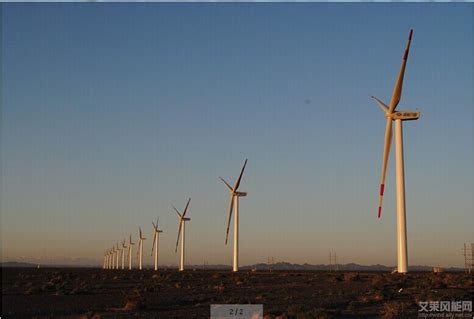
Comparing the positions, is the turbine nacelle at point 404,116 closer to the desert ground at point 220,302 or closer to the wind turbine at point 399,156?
the wind turbine at point 399,156

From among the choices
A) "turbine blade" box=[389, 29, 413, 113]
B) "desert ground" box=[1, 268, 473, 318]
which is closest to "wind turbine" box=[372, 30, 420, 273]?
"turbine blade" box=[389, 29, 413, 113]

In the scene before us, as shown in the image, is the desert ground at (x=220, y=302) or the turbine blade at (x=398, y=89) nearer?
the desert ground at (x=220, y=302)

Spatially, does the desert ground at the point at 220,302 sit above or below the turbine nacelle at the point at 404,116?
below

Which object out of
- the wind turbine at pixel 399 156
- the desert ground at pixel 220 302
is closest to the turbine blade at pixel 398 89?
the wind turbine at pixel 399 156

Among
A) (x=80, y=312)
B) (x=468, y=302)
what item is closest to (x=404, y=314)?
(x=468, y=302)

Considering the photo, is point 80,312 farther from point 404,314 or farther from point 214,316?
point 404,314

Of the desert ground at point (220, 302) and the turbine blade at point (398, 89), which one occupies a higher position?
the turbine blade at point (398, 89)

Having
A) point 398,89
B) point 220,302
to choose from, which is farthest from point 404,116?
point 220,302

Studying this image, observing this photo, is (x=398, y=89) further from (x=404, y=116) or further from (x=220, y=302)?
(x=220, y=302)

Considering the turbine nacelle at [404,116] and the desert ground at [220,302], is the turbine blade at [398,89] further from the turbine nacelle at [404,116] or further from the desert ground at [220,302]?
the desert ground at [220,302]

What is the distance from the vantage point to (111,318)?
3133 centimetres

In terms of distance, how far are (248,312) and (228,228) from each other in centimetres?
7182

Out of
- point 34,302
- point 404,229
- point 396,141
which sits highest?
point 396,141

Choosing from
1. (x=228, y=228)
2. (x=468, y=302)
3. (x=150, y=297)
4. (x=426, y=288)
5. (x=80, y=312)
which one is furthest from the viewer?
(x=228, y=228)
